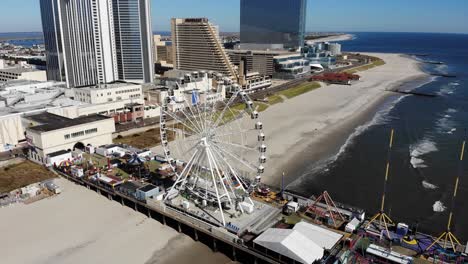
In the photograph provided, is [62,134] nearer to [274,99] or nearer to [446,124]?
[274,99]

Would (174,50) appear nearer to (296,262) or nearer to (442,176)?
(442,176)

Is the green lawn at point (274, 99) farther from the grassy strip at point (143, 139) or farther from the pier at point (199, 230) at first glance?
the pier at point (199, 230)

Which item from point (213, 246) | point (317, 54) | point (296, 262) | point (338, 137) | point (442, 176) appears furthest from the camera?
point (317, 54)

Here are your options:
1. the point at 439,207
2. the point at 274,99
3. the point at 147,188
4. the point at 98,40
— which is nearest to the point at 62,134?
the point at 147,188

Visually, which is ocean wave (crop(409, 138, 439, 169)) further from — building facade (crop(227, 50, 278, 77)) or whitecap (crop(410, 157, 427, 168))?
building facade (crop(227, 50, 278, 77))

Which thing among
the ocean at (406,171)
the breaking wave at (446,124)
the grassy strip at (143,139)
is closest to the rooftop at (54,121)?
the grassy strip at (143,139)

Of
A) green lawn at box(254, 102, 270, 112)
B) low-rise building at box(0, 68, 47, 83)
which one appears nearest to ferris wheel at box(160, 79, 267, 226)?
green lawn at box(254, 102, 270, 112)

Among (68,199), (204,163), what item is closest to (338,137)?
(204,163)
